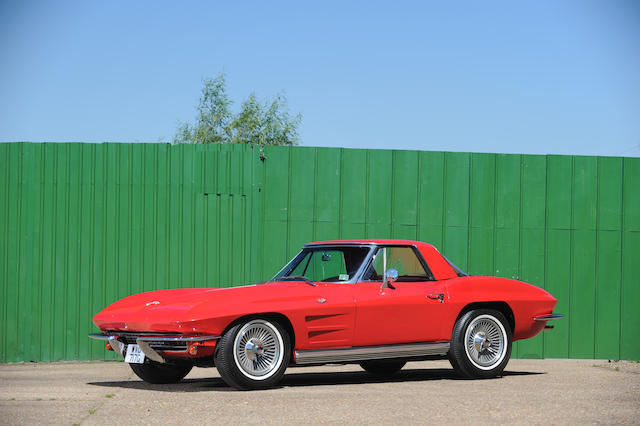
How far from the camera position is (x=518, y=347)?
12.7 meters

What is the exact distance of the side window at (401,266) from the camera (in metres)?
9.39

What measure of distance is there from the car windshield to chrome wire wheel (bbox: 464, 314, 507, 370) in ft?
4.66

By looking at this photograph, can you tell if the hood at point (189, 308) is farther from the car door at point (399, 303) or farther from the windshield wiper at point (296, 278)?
the car door at point (399, 303)

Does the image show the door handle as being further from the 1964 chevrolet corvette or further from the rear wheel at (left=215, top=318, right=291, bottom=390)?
the rear wheel at (left=215, top=318, right=291, bottom=390)

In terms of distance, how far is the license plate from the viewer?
8.35 m

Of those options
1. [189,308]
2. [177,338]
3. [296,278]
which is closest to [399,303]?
[296,278]

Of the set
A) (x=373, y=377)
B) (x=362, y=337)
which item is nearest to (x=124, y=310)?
(x=362, y=337)

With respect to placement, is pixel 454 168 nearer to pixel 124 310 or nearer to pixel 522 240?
pixel 522 240

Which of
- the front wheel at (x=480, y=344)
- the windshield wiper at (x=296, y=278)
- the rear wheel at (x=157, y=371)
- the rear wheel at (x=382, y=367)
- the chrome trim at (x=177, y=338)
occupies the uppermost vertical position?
the windshield wiper at (x=296, y=278)

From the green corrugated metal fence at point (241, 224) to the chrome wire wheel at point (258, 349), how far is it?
12.9 feet

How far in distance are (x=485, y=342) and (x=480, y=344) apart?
85 millimetres

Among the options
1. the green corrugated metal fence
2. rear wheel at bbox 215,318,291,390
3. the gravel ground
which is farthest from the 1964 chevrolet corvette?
the green corrugated metal fence

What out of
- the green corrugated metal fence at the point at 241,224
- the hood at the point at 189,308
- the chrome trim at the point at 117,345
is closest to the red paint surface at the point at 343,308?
the hood at the point at 189,308

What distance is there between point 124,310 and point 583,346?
23.2 ft
